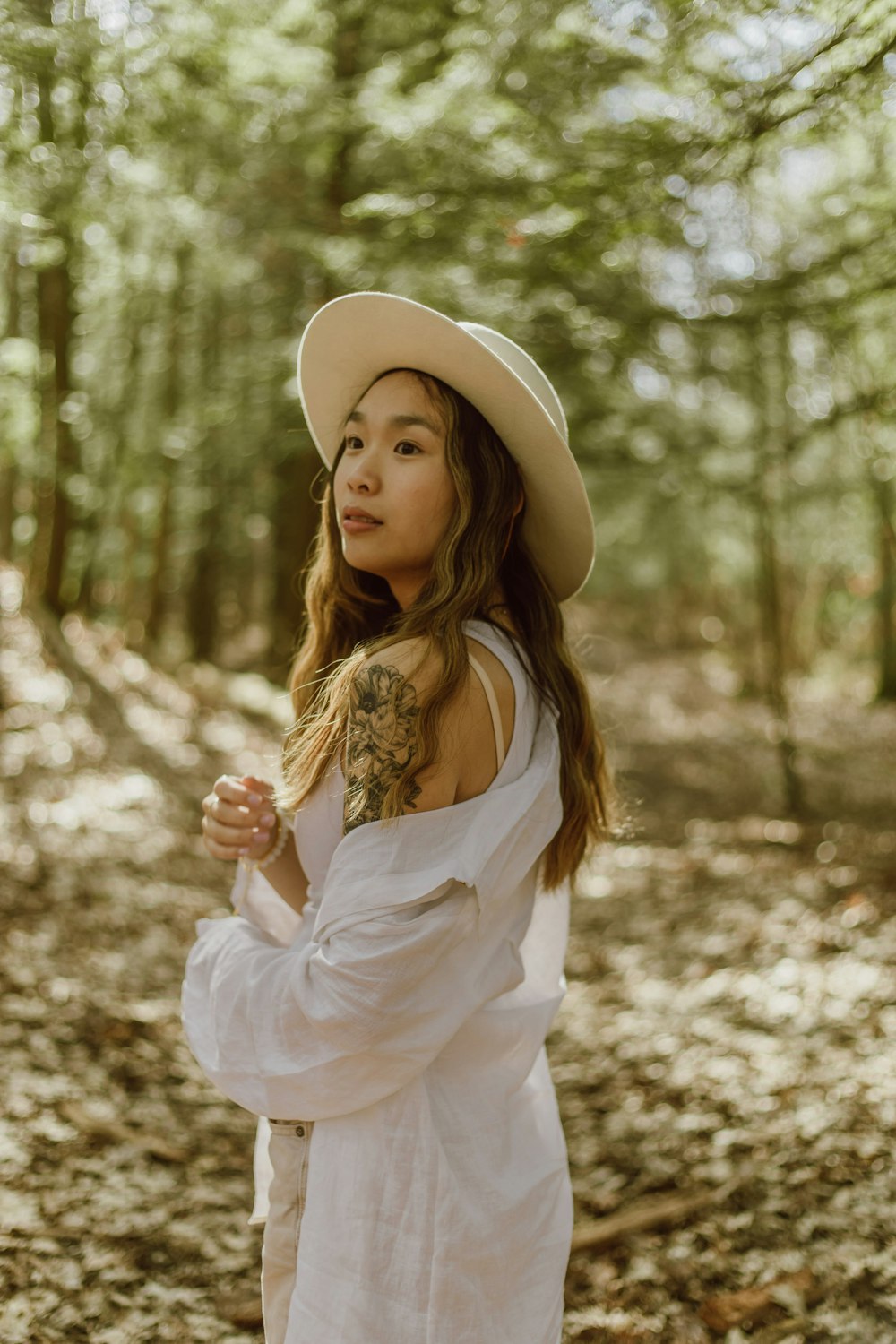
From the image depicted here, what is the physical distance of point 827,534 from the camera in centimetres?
2236

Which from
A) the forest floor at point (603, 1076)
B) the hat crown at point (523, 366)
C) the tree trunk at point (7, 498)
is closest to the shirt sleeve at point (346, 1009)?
the hat crown at point (523, 366)

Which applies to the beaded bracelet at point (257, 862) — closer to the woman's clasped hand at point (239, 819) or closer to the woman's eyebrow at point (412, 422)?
the woman's clasped hand at point (239, 819)

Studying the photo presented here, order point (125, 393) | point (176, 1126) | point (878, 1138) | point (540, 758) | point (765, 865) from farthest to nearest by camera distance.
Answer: point (125, 393) → point (765, 865) → point (176, 1126) → point (878, 1138) → point (540, 758)

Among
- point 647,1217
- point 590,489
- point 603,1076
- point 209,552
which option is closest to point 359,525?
point 647,1217

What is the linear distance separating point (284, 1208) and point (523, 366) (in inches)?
69.7

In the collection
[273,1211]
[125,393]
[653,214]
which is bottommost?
[273,1211]

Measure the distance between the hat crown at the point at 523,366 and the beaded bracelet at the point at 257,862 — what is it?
1043 mm

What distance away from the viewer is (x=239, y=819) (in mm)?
2207

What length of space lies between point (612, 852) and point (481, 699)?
320 inches

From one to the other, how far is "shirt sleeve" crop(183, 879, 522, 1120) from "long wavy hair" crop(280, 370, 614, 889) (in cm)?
23

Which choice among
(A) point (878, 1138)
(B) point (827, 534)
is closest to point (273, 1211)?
(A) point (878, 1138)

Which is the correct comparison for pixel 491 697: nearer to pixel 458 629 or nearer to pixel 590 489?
pixel 458 629

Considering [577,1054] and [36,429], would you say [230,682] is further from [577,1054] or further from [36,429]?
[577,1054]

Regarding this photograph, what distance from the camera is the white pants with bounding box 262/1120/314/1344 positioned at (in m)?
1.99
